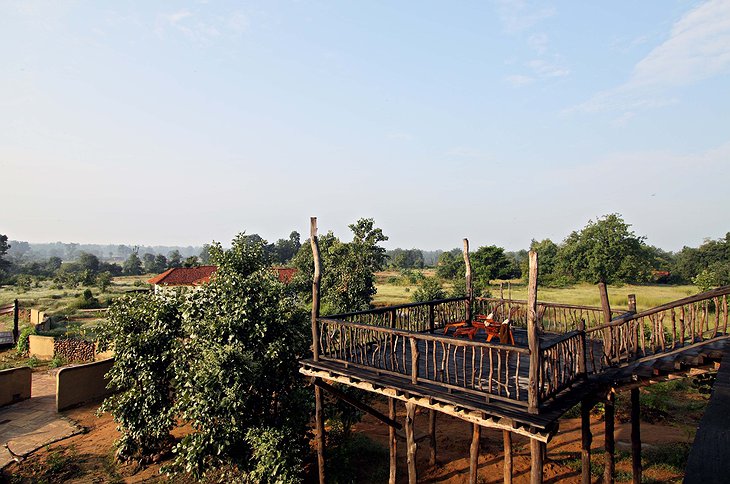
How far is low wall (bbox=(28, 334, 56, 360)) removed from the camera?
914 inches

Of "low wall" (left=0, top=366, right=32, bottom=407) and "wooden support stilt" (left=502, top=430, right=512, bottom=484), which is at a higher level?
"wooden support stilt" (left=502, top=430, right=512, bottom=484)

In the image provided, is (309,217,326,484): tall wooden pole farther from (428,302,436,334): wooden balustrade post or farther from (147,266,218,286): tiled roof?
(147,266,218,286): tiled roof

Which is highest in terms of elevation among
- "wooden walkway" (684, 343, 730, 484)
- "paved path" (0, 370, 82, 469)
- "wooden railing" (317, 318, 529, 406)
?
"wooden walkway" (684, 343, 730, 484)

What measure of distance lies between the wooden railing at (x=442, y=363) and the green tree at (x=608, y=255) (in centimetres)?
4468

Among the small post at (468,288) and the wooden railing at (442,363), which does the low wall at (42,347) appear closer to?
the wooden railing at (442,363)

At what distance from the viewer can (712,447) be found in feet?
6.66

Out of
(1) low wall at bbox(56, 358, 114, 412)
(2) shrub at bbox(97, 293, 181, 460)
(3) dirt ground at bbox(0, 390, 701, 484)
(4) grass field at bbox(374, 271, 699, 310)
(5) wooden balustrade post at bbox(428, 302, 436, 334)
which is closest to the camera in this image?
(3) dirt ground at bbox(0, 390, 701, 484)

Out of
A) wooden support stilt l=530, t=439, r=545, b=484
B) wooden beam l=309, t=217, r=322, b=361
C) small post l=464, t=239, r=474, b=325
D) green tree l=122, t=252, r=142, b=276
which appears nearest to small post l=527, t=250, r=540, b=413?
wooden support stilt l=530, t=439, r=545, b=484

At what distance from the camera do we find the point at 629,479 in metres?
10.5

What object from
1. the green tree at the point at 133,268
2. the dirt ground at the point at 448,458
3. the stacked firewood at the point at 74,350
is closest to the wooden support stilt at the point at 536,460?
the dirt ground at the point at 448,458

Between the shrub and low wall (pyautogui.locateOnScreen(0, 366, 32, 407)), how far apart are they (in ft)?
26.5

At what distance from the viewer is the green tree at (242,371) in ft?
30.2

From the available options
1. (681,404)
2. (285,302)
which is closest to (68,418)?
A: (285,302)

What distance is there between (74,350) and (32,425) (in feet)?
28.3
